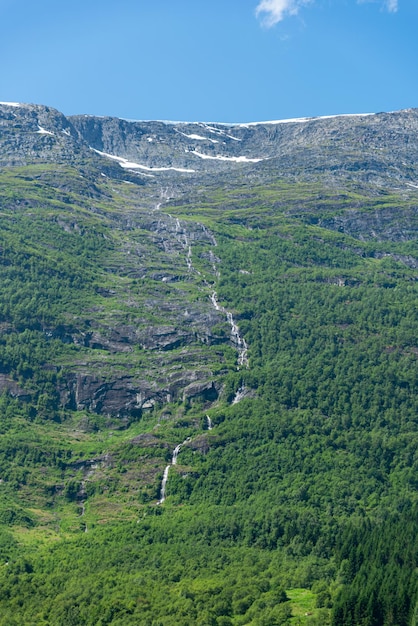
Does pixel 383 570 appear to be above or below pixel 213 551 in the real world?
above

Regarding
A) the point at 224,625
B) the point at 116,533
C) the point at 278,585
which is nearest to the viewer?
the point at 224,625

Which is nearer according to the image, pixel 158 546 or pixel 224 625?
pixel 224 625

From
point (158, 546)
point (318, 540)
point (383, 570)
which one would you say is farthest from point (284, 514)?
point (383, 570)

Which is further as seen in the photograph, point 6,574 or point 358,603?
point 6,574

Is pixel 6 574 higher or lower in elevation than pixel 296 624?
lower

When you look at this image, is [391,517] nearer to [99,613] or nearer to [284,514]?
[284,514]

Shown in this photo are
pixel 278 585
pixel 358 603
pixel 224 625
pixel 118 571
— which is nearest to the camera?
pixel 358 603

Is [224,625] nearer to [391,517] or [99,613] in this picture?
[99,613]

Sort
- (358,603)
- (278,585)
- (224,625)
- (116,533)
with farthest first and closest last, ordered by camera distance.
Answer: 1. (116,533)
2. (278,585)
3. (224,625)
4. (358,603)

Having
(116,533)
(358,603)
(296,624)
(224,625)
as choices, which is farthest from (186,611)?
(116,533)
